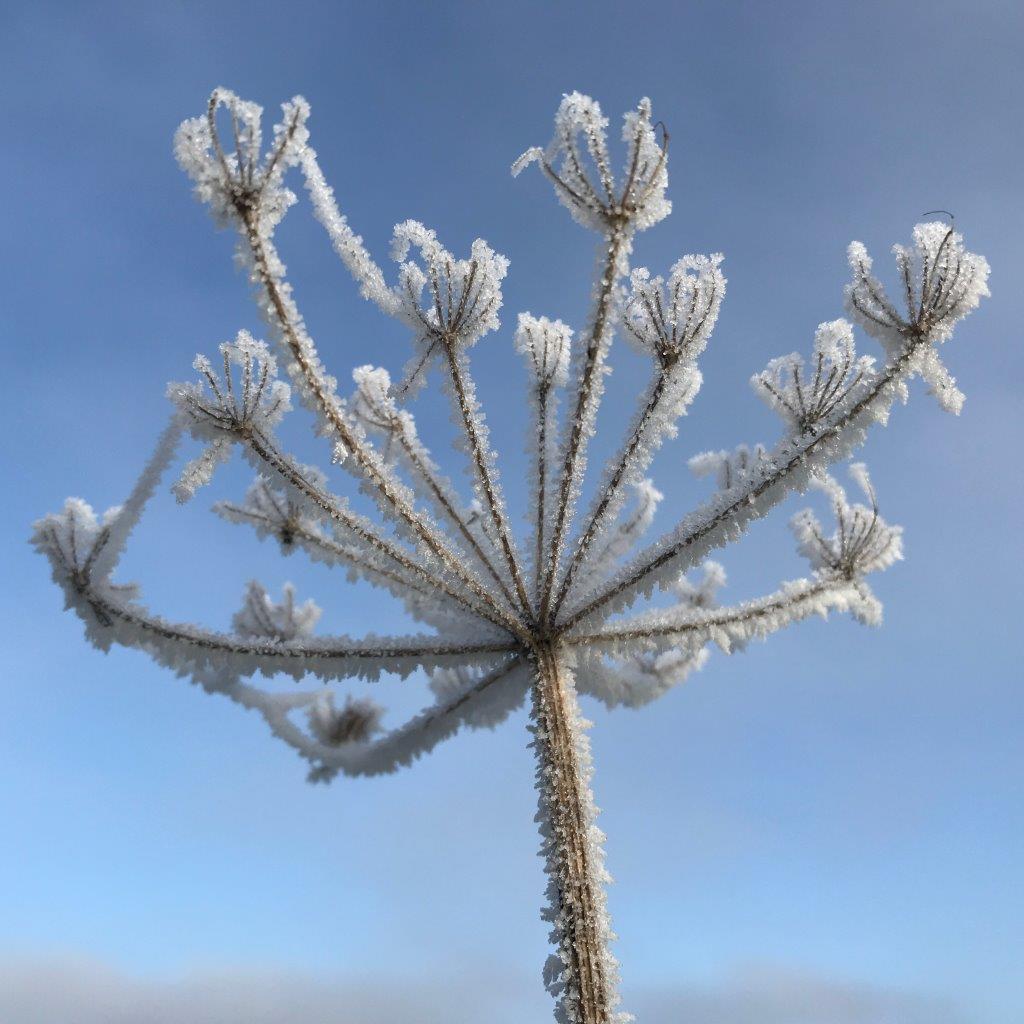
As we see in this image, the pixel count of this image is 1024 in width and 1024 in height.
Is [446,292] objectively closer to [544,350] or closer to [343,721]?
[544,350]

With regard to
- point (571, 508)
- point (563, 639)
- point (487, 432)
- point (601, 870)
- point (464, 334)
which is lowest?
point (601, 870)

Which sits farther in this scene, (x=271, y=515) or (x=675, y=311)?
(x=271, y=515)

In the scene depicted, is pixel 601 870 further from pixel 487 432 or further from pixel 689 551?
pixel 487 432

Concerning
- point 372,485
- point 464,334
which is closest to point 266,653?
point 372,485

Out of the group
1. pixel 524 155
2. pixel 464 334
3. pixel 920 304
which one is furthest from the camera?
pixel 464 334

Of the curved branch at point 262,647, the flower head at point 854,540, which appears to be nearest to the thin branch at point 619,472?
the curved branch at point 262,647

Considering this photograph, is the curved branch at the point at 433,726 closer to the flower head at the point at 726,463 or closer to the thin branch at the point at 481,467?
the thin branch at the point at 481,467

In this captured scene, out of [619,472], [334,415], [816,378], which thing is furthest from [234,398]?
[816,378]
